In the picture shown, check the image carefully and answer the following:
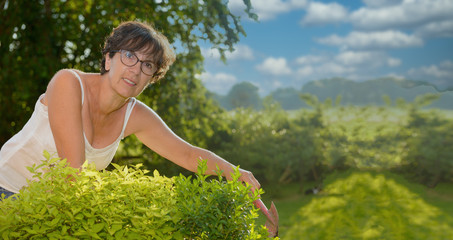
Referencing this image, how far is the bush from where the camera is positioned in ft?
4.32

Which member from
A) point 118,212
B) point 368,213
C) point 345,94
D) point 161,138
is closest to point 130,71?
point 161,138

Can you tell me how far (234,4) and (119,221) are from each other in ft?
13.9

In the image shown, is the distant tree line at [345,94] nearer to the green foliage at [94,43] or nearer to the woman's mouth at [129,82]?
the green foliage at [94,43]

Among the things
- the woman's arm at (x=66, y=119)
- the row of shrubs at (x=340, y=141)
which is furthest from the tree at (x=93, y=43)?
the woman's arm at (x=66, y=119)

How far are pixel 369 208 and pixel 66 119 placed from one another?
5.47 m

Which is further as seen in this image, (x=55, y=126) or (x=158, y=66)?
(x=158, y=66)

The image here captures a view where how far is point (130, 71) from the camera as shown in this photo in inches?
75.5

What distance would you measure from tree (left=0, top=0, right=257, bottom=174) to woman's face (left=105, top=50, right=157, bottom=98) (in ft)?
8.18

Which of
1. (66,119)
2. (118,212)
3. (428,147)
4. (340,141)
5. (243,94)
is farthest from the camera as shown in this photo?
(243,94)

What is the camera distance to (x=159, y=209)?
1367mm

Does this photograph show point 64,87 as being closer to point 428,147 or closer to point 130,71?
point 130,71

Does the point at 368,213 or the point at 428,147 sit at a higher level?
the point at 428,147

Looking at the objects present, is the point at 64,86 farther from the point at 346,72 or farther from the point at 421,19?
the point at 421,19

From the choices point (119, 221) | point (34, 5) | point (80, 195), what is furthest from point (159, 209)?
point (34, 5)
